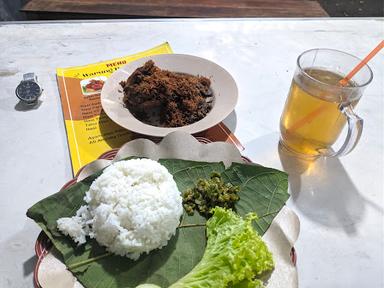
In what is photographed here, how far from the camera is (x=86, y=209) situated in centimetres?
100

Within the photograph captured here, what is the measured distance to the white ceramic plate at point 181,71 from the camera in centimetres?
129

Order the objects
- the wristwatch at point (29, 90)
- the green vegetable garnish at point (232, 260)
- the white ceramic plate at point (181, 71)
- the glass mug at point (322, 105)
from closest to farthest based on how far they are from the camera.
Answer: the green vegetable garnish at point (232, 260) < the glass mug at point (322, 105) < the white ceramic plate at point (181, 71) < the wristwatch at point (29, 90)

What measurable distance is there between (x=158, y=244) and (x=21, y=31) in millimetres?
1486

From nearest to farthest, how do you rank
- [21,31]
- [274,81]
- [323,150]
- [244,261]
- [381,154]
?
1. [244,261]
2. [323,150]
3. [381,154]
4. [274,81]
5. [21,31]

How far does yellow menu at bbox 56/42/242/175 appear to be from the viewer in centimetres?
130

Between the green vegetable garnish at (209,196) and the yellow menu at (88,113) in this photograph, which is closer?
the green vegetable garnish at (209,196)

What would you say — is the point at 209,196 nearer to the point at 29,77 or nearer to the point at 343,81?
the point at 343,81

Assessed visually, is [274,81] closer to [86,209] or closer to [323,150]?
[323,150]

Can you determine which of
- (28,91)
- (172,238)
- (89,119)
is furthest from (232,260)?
(28,91)

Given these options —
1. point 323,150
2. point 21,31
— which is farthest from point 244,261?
point 21,31

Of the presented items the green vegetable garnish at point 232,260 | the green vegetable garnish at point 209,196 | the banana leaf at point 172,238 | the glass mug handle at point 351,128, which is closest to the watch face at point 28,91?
the banana leaf at point 172,238

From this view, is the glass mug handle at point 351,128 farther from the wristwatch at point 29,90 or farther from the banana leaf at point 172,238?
the wristwatch at point 29,90

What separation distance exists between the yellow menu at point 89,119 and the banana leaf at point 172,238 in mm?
244

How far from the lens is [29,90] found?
1.47m
